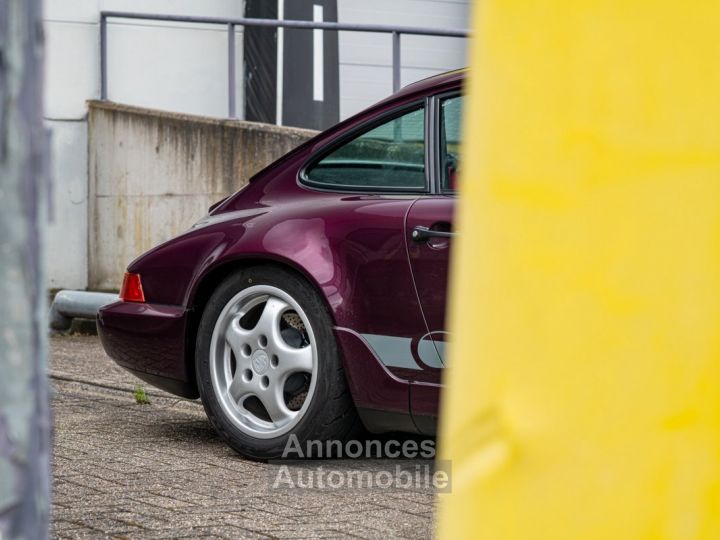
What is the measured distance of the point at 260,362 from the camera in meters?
4.59

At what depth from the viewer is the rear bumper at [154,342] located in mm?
4988

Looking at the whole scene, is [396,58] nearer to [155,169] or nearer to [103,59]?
[155,169]

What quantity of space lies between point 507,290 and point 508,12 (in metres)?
0.20

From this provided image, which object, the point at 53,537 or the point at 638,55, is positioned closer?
the point at 638,55

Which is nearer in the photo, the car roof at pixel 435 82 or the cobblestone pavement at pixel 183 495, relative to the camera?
the cobblestone pavement at pixel 183 495

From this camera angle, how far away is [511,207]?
920mm

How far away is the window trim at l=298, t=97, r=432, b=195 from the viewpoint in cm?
454

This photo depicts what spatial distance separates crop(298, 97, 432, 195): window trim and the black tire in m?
0.39

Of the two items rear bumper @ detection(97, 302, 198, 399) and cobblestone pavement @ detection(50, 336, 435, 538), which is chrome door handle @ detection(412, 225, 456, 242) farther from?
rear bumper @ detection(97, 302, 198, 399)

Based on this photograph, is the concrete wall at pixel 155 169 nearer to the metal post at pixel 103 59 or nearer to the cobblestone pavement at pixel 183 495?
the metal post at pixel 103 59

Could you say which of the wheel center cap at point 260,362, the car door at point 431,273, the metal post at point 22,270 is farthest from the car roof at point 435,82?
the metal post at point 22,270

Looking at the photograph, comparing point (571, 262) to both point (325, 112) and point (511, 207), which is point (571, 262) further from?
point (325, 112)

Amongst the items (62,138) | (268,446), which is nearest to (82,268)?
(62,138)

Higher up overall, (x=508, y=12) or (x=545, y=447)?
(x=508, y=12)
